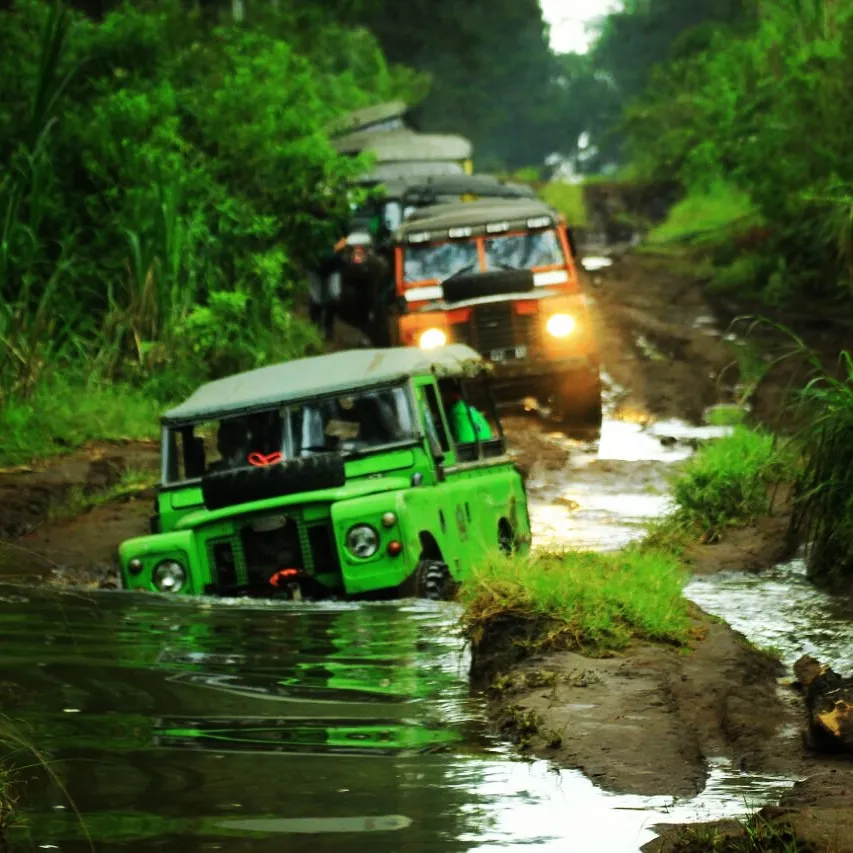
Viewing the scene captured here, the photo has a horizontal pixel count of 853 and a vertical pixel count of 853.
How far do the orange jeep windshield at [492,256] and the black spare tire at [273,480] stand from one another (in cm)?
835

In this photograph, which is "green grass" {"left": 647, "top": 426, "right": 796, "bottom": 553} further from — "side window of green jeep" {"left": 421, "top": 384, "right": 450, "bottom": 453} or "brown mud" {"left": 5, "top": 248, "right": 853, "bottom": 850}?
"side window of green jeep" {"left": 421, "top": 384, "right": 450, "bottom": 453}

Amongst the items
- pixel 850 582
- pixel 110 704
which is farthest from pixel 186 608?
pixel 850 582

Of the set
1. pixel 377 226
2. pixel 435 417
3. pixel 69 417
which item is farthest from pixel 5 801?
pixel 377 226

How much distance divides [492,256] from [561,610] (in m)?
10.5

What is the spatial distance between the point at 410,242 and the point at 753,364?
18.3ft

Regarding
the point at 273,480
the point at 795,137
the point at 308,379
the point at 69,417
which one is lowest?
the point at 273,480

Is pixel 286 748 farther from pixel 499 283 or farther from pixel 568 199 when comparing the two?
pixel 568 199

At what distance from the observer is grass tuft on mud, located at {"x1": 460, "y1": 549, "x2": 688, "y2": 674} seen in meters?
7.10

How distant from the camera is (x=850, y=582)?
9.72 m

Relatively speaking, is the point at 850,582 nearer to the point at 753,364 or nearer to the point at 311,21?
the point at 753,364

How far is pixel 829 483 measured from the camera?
9.26 meters

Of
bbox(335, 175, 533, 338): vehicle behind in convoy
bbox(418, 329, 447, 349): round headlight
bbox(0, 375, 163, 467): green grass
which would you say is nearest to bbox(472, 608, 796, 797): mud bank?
bbox(0, 375, 163, 467): green grass

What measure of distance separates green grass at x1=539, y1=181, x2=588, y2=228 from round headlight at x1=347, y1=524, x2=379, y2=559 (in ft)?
118

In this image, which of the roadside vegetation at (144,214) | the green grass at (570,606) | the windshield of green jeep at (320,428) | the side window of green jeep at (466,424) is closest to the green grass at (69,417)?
the roadside vegetation at (144,214)
